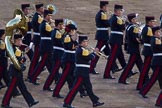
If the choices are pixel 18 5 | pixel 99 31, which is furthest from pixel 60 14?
pixel 99 31

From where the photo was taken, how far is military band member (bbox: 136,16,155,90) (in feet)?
49.4

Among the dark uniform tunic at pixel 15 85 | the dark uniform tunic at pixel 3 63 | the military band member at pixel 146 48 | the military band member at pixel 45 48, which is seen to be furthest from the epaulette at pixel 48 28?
the military band member at pixel 146 48

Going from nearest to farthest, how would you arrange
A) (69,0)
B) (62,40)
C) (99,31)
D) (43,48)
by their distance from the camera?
(62,40) < (43,48) < (99,31) < (69,0)

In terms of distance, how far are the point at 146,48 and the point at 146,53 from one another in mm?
115

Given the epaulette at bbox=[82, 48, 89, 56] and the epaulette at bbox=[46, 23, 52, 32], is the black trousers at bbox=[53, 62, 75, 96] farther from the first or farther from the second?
the epaulette at bbox=[46, 23, 52, 32]

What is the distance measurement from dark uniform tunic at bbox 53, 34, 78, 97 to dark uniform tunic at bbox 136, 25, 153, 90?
169cm

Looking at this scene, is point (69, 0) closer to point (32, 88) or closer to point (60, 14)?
point (60, 14)

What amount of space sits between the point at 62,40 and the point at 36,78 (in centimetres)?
177

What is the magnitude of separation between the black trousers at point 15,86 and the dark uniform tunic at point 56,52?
129cm

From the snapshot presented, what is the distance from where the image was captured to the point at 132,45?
15656 millimetres

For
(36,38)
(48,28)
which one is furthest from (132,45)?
(36,38)

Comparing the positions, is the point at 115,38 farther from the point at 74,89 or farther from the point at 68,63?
the point at 74,89

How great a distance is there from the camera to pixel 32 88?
1579cm

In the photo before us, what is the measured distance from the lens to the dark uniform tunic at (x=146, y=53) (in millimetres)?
15070
